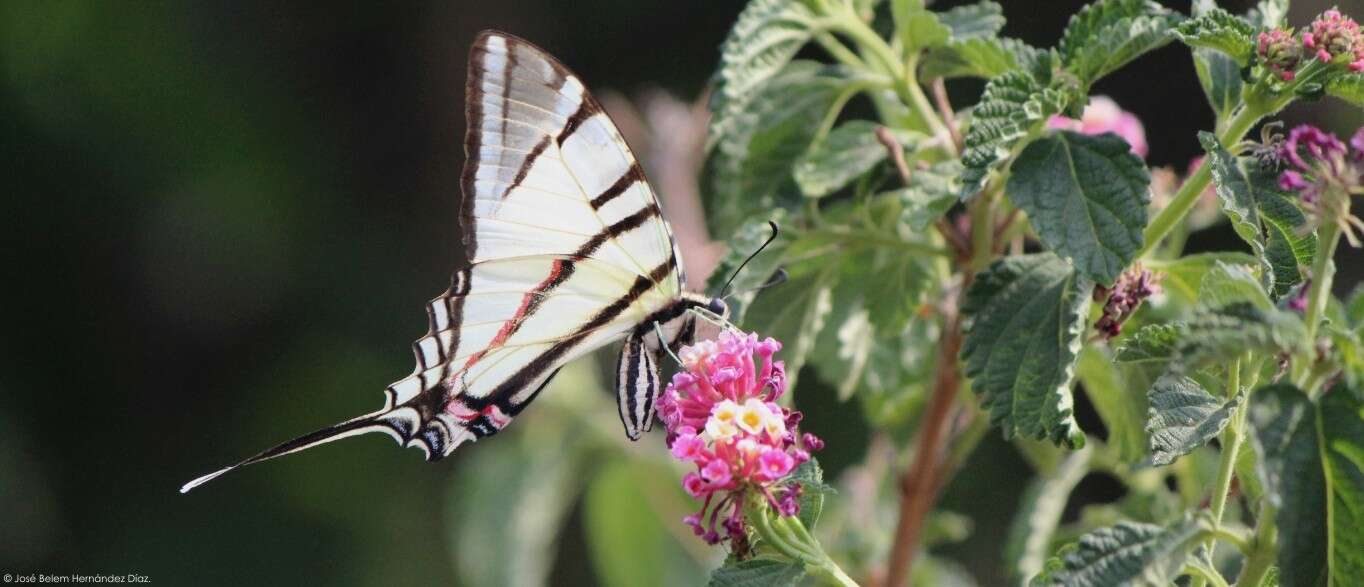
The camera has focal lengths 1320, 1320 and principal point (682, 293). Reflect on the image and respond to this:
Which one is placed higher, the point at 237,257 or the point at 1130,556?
the point at 1130,556

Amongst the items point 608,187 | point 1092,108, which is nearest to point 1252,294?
point 608,187

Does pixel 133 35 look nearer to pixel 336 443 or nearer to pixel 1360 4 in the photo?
pixel 336 443

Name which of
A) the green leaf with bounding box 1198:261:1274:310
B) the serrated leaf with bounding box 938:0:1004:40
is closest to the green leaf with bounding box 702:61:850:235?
the serrated leaf with bounding box 938:0:1004:40

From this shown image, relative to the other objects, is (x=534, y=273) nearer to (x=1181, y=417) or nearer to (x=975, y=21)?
(x=975, y=21)

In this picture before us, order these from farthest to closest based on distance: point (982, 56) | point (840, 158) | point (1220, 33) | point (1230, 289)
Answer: point (840, 158) < point (982, 56) < point (1220, 33) < point (1230, 289)

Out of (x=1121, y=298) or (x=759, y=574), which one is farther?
(x=1121, y=298)

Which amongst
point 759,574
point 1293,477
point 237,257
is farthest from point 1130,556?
point 237,257
